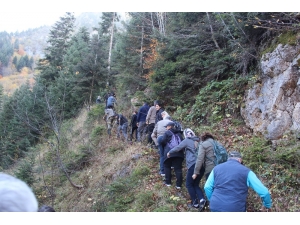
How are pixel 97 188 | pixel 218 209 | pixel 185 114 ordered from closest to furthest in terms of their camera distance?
pixel 218 209 < pixel 97 188 < pixel 185 114

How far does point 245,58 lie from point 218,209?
6936 millimetres

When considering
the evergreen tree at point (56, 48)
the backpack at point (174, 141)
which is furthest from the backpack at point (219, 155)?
the evergreen tree at point (56, 48)

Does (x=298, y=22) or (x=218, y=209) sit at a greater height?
(x=298, y=22)

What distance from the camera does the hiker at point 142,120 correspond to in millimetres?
10773

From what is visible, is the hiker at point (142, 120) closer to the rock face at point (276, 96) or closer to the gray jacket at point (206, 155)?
the rock face at point (276, 96)

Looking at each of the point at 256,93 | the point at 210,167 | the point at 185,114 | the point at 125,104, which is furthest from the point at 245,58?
the point at 125,104

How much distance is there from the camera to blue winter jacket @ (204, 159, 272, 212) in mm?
3717

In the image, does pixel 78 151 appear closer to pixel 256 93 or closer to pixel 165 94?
pixel 165 94

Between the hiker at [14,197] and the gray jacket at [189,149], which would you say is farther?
the gray jacket at [189,149]

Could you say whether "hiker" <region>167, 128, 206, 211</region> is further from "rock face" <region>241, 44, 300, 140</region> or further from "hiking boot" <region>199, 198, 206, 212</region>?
"rock face" <region>241, 44, 300, 140</region>

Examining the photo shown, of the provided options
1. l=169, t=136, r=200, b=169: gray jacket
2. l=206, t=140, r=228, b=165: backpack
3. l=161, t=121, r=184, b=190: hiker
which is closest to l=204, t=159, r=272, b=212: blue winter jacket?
l=206, t=140, r=228, b=165: backpack

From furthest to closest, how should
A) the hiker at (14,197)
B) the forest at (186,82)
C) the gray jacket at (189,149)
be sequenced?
the forest at (186,82) < the gray jacket at (189,149) < the hiker at (14,197)

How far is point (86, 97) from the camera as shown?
21719 mm

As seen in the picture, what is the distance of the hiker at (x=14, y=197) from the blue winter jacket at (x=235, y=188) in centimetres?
267
